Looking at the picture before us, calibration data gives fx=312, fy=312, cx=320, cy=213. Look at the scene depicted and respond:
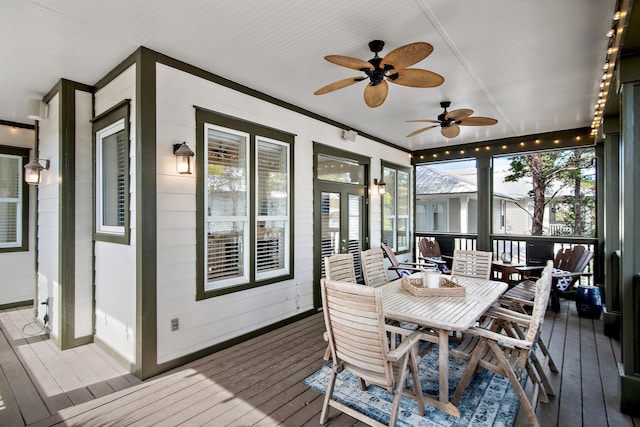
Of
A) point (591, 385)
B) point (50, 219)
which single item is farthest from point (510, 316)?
point (50, 219)

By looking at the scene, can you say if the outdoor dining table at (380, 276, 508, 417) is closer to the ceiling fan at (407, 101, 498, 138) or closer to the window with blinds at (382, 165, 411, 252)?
the ceiling fan at (407, 101, 498, 138)

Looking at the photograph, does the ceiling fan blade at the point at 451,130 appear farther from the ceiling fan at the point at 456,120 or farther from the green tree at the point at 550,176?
the green tree at the point at 550,176

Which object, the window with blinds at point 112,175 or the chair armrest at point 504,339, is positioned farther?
the window with blinds at point 112,175

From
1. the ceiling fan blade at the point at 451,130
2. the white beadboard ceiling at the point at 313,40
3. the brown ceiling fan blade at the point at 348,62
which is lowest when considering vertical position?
the ceiling fan blade at the point at 451,130

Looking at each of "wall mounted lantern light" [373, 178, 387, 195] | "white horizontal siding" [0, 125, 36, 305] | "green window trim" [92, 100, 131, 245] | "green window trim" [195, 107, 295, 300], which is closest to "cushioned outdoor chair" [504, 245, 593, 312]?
"wall mounted lantern light" [373, 178, 387, 195]

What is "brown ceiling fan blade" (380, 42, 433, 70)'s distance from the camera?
7.75 ft

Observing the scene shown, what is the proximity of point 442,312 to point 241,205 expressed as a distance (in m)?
2.58

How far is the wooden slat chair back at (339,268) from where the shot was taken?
3.31 metres

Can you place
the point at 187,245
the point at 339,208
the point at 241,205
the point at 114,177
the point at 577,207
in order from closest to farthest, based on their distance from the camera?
the point at 187,245 < the point at 114,177 < the point at 241,205 < the point at 339,208 < the point at 577,207

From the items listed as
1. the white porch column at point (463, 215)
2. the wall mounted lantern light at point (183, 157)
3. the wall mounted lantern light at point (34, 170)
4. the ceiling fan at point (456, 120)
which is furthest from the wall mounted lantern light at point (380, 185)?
the white porch column at point (463, 215)

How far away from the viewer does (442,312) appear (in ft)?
8.40

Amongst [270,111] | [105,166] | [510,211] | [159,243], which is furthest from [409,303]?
[510,211]

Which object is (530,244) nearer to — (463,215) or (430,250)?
(430,250)

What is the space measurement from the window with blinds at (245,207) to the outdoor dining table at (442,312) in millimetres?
1737
